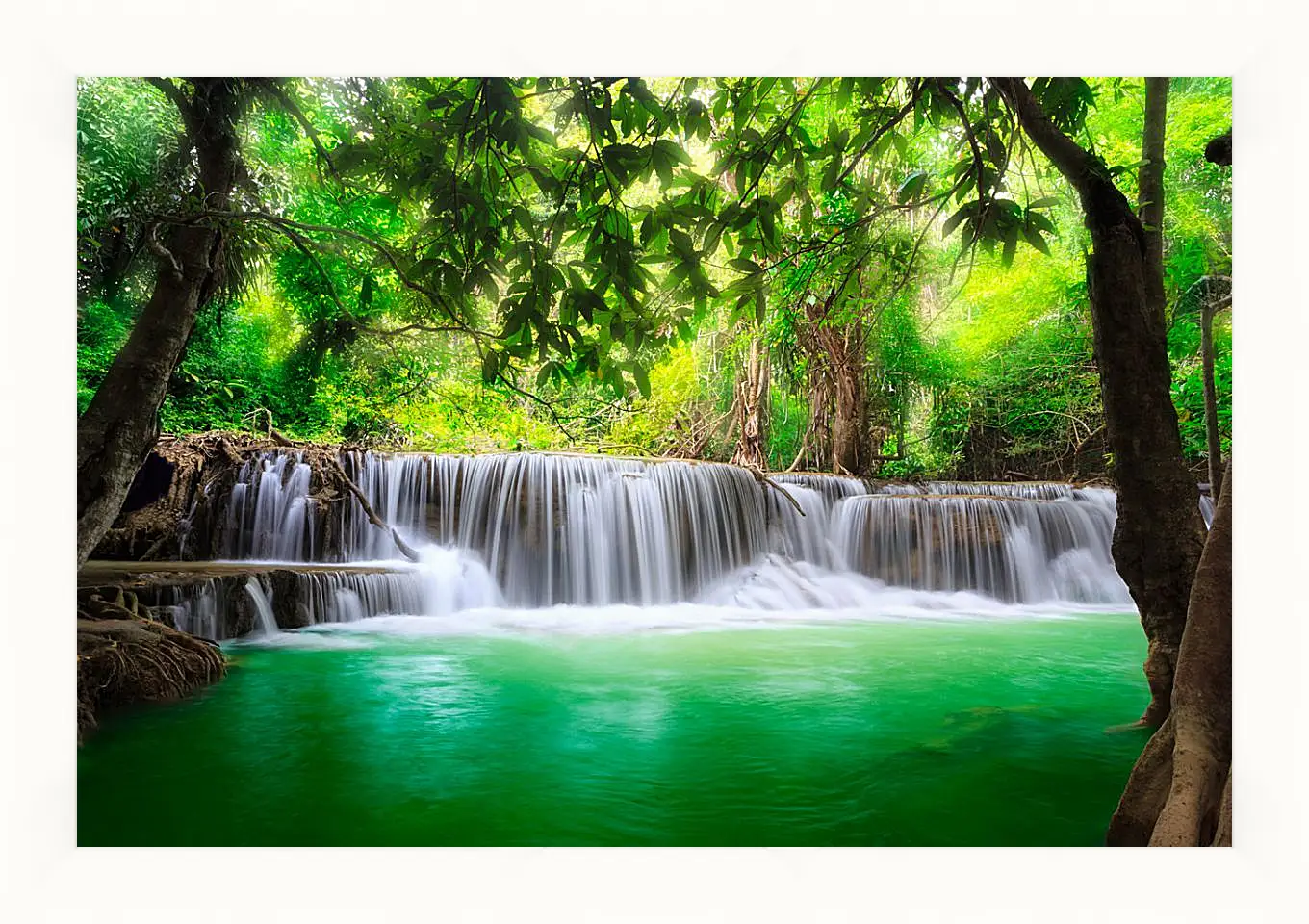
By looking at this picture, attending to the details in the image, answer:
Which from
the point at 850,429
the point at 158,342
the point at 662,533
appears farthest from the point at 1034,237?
the point at 850,429

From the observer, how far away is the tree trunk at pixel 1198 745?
1.44 m

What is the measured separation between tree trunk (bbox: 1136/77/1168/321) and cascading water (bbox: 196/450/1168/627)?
352 cm

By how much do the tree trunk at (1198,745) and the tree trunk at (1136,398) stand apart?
384mm

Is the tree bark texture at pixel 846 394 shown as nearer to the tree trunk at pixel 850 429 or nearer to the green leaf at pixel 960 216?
the tree trunk at pixel 850 429

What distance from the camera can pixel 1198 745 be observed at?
1459 millimetres

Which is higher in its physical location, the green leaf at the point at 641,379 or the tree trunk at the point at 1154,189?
the tree trunk at the point at 1154,189

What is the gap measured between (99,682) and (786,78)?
2.49 m

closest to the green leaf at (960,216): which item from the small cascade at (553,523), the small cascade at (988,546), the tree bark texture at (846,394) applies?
the small cascade at (553,523)

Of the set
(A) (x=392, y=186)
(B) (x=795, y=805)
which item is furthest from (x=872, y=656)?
(A) (x=392, y=186)

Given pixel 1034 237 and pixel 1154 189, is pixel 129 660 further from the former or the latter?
pixel 1154 189

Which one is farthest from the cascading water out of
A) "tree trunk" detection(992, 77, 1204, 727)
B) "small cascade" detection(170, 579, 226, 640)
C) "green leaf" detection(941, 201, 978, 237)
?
"green leaf" detection(941, 201, 978, 237)

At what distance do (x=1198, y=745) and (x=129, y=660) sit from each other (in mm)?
2794

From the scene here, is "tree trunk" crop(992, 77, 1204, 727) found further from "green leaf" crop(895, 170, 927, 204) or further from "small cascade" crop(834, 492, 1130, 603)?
"small cascade" crop(834, 492, 1130, 603)
